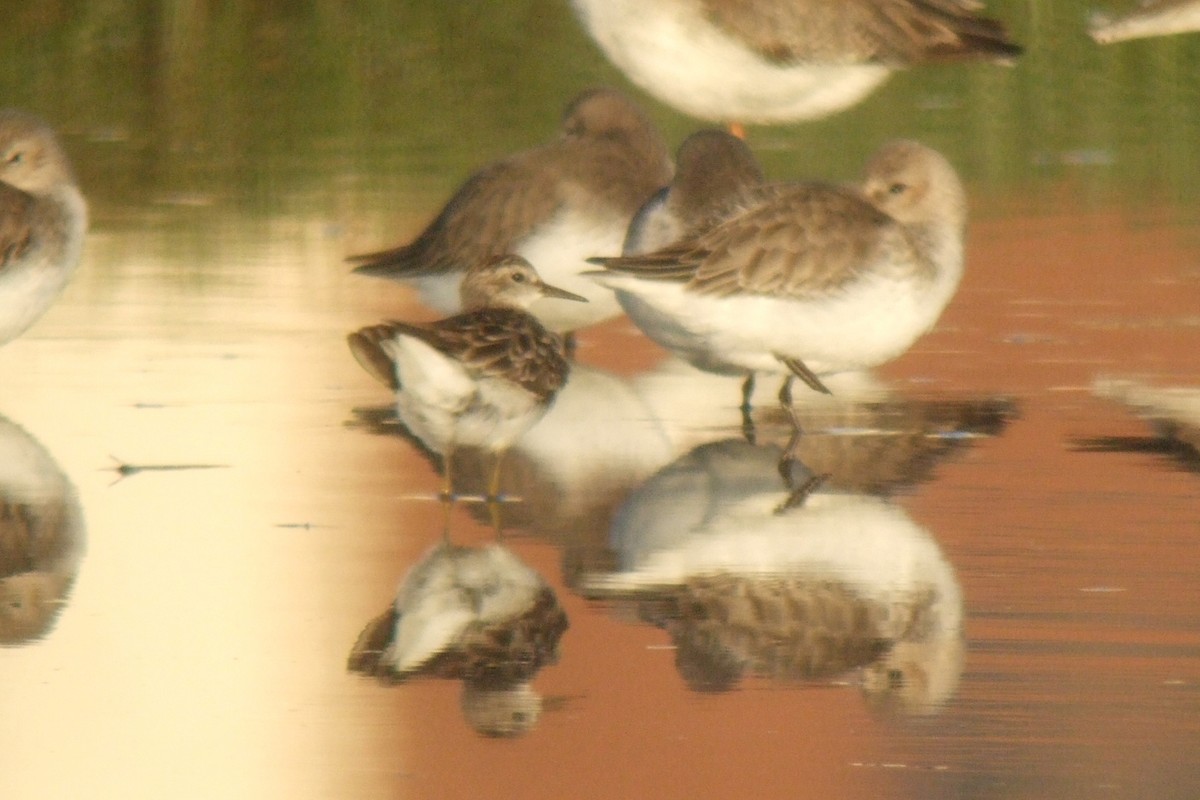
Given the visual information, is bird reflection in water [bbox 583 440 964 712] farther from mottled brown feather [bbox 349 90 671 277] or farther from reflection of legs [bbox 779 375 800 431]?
mottled brown feather [bbox 349 90 671 277]

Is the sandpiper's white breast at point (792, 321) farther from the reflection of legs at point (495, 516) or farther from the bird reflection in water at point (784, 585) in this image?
the reflection of legs at point (495, 516)

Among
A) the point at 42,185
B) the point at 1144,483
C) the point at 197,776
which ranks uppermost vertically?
the point at 42,185

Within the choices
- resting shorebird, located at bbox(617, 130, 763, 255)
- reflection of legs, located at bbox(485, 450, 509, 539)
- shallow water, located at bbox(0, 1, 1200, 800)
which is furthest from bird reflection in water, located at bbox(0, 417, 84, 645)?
resting shorebird, located at bbox(617, 130, 763, 255)

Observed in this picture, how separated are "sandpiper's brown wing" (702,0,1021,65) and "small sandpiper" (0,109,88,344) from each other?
141 inches

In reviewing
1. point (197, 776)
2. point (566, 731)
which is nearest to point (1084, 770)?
point (566, 731)

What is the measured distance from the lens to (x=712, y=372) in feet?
29.7

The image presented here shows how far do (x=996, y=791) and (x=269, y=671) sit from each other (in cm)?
185

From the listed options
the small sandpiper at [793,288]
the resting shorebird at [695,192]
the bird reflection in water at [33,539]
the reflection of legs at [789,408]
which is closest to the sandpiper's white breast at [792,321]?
the small sandpiper at [793,288]

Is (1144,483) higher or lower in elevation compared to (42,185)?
lower

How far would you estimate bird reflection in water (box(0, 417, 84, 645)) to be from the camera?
649 cm

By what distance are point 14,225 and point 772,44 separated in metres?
4.30

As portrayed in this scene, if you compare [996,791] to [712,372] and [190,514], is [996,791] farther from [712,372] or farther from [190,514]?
[712,372]

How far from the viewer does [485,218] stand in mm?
10234

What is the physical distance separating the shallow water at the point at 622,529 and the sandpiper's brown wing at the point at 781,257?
0.52 meters
